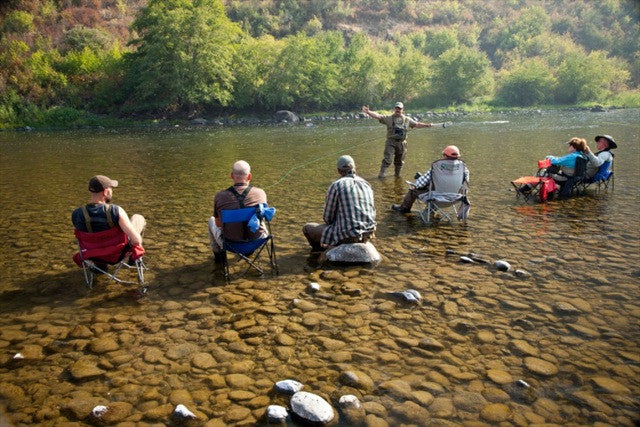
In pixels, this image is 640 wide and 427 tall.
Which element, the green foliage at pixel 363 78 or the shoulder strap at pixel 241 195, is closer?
the shoulder strap at pixel 241 195

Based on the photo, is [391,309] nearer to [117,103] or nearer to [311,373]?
[311,373]

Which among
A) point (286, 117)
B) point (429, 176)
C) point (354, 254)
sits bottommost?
point (354, 254)

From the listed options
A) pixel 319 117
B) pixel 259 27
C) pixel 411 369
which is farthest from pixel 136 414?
pixel 259 27

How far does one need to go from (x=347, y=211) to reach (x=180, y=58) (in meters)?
50.2

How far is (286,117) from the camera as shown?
184ft

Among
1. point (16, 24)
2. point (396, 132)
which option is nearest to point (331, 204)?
point (396, 132)

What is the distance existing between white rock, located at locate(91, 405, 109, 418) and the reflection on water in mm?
78

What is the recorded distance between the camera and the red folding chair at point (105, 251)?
6854mm

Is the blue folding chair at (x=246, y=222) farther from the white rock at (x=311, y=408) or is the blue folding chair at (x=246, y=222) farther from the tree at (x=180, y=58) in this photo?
the tree at (x=180, y=58)

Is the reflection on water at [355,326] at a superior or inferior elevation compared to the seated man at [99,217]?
inferior

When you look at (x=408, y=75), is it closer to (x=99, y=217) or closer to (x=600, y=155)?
(x=600, y=155)

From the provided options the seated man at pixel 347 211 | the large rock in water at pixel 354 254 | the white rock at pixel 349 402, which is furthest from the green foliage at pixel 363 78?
the white rock at pixel 349 402

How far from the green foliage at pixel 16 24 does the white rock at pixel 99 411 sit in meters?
85.7

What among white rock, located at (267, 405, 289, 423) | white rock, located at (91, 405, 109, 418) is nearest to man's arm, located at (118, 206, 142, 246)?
white rock, located at (91, 405, 109, 418)
